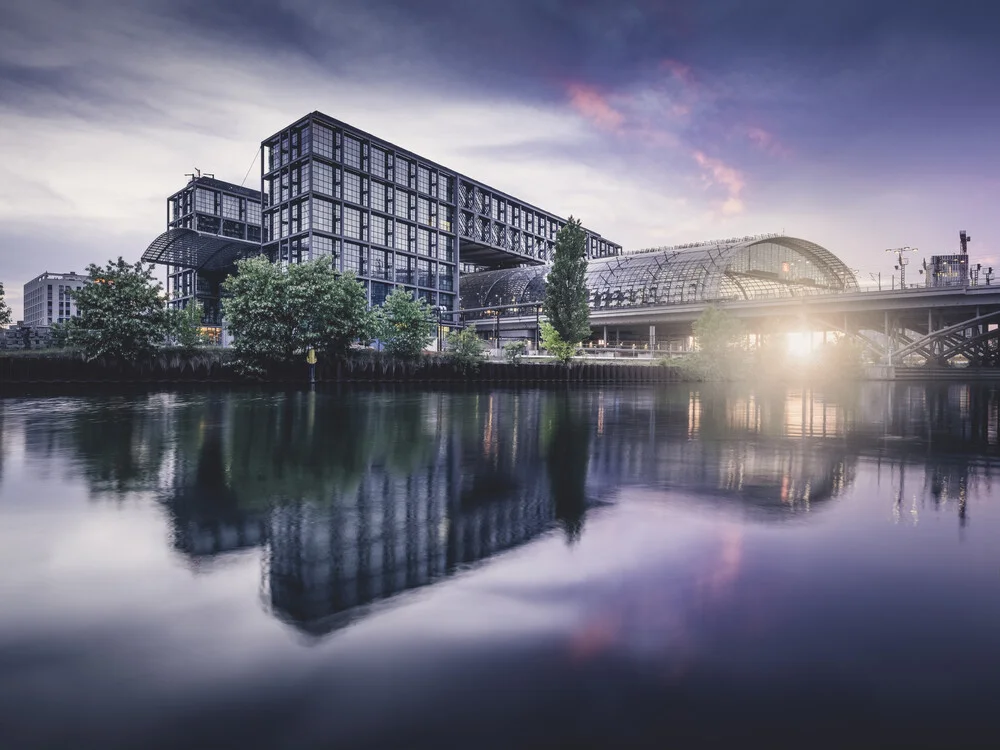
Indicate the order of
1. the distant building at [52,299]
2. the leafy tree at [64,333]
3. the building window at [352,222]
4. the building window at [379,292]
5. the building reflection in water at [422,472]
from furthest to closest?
the distant building at [52,299], the building window at [379,292], the building window at [352,222], the leafy tree at [64,333], the building reflection in water at [422,472]

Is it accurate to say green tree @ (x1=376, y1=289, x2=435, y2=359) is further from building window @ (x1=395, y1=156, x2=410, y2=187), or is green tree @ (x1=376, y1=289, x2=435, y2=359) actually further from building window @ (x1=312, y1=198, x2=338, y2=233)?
building window @ (x1=395, y1=156, x2=410, y2=187)

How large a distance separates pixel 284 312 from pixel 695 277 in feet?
248

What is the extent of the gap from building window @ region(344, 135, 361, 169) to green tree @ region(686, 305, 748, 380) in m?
58.9

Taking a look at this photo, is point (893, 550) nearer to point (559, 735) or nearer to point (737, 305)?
point (559, 735)

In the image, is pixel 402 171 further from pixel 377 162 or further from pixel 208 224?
pixel 208 224

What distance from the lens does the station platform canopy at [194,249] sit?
76500mm

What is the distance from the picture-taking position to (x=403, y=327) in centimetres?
3816

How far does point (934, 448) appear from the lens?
12.0m

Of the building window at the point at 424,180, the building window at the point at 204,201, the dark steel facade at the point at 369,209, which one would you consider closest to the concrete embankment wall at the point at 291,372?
the dark steel facade at the point at 369,209

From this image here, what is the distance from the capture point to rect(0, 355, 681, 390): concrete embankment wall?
2792 centimetres

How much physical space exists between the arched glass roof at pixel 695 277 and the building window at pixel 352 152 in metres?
36.1

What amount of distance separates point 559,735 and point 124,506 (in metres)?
6.08

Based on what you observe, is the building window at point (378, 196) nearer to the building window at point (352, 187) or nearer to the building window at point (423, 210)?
the building window at point (352, 187)

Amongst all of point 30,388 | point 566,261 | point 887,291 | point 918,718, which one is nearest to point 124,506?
point 918,718
